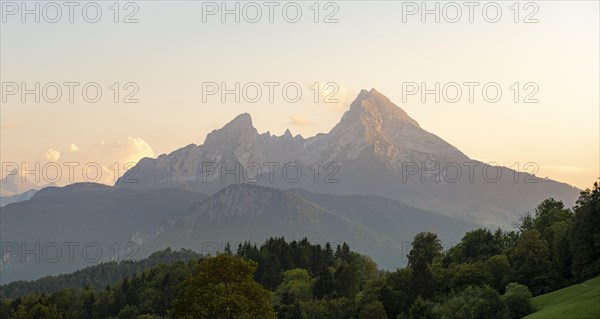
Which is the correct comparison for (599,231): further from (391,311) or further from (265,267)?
(265,267)

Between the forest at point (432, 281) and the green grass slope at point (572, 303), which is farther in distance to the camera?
the forest at point (432, 281)

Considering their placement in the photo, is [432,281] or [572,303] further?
[432,281]

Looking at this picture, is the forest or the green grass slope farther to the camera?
the forest

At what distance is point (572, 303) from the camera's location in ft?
274

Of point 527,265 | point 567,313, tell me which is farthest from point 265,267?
point 567,313

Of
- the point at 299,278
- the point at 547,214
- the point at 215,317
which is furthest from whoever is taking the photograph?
the point at 299,278

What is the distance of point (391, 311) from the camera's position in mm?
133750

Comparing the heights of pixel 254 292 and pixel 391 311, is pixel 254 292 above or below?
above

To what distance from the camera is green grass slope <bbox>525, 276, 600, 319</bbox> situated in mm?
74438

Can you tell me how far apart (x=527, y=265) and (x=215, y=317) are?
2284 inches

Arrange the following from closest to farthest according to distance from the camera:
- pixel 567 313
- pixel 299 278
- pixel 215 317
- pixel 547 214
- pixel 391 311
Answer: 1. pixel 567 313
2. pixel 215 317
3. pixel 391 311
4. pixel 547 214
5. pixel 299 278

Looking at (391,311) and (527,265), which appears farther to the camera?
(391,311)

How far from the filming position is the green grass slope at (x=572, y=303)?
7444 centimetres

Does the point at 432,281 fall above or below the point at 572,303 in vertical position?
below
